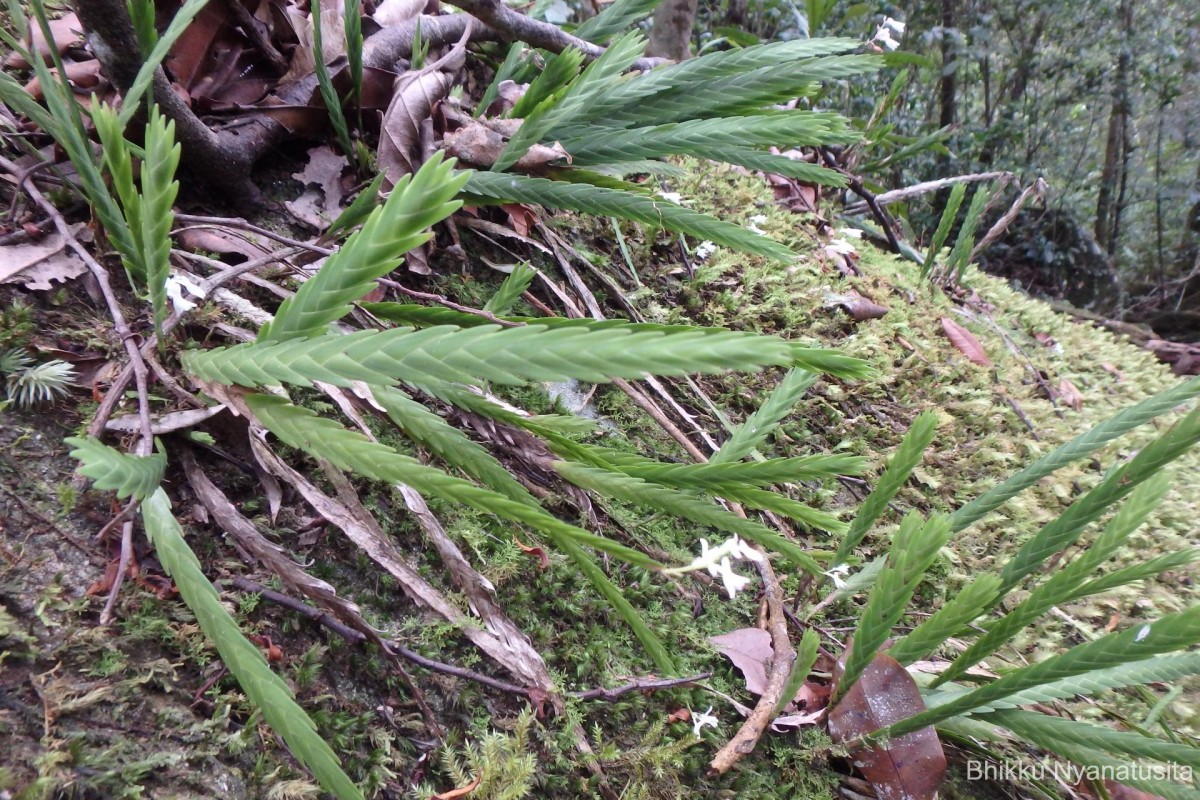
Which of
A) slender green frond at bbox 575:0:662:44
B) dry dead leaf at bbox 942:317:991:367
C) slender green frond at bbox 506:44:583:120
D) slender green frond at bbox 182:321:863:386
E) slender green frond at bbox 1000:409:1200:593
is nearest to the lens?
slender green frond at bbox 182:321:863:386

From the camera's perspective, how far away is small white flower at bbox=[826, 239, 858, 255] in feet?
5.89

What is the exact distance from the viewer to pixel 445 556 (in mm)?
718

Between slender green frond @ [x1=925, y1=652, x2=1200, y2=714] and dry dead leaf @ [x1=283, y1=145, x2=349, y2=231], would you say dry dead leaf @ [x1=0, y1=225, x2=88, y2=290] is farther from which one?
slender green frond @ [x1=925, y1=652, x2=1200, y2=714]

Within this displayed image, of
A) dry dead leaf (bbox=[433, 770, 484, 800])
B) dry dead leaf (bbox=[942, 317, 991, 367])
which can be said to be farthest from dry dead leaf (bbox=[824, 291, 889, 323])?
dry dead leaf (bbox=[433, 770, 484, 800])

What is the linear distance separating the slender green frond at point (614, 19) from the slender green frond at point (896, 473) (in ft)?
3.12

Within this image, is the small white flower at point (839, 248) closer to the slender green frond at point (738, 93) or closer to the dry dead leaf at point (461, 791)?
the slender green frond at point (738, 93)

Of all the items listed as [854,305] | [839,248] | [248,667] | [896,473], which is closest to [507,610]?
[248,667]

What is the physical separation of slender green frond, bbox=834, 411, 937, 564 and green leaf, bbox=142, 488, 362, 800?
0.59 metres

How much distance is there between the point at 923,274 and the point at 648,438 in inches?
54.1

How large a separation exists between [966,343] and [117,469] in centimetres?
187

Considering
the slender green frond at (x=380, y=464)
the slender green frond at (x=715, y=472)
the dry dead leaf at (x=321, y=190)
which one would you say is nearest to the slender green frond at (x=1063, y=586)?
the slender green frond at (x=715, y=472)

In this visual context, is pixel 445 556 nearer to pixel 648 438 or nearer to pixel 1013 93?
pixel 648 438

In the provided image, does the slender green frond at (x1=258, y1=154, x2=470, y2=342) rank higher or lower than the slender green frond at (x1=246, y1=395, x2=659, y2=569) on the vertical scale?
higher

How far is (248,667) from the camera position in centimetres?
49
